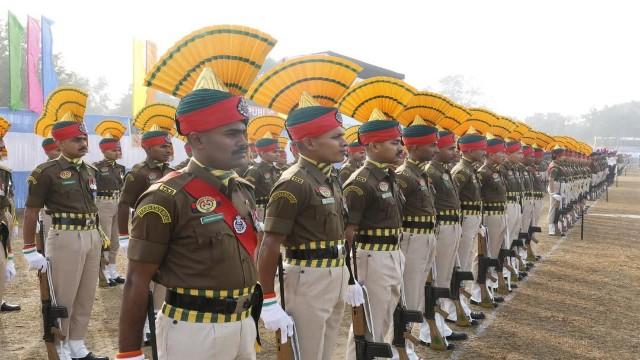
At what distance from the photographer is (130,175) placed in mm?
7395

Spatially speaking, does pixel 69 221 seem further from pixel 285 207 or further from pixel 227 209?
pixel 227 209

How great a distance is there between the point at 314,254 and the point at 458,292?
449 cm

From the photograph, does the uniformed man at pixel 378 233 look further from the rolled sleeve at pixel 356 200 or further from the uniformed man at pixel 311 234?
the uniformed man at pixel 311 234

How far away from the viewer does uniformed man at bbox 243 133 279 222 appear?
440 inches

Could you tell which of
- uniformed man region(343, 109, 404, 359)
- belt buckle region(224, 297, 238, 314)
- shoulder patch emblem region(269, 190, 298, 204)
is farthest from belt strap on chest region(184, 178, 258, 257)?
uniformed man region(343, 109, 404, 359)

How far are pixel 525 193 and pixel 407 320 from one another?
28.5 feet

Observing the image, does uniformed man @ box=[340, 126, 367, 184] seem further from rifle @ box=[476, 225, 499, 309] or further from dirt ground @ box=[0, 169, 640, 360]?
dirt ground @ box=[0, 169, 640, 360]

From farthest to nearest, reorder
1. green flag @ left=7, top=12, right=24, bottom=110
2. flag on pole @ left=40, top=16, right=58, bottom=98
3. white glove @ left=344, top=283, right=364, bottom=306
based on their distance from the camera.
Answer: flag on pole @ left=40, top=16, right=58, bottom=98, green flag @ left=7, top=12, right=24, bottom=110, white glove @ left=344, top=283, right=364, bottom=306

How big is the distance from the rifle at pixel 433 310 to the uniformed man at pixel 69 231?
13.8 feet

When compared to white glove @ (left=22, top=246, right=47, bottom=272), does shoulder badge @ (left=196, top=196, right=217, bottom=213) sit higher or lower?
higher

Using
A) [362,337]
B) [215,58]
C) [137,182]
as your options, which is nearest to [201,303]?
[215,58]

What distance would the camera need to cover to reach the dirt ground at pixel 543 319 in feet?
24.0

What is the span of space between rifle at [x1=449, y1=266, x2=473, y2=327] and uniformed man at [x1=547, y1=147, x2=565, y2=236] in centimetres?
1059

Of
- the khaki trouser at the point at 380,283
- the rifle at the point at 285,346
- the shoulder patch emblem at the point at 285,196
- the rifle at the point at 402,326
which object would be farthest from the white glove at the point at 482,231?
the shoulder patch emblem at the point at 285,196
